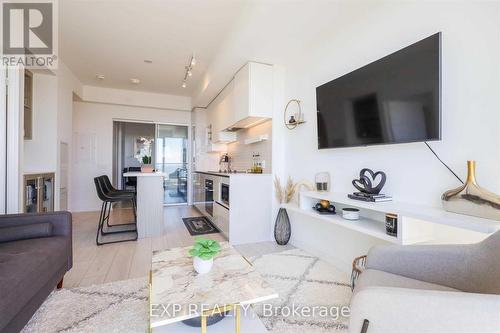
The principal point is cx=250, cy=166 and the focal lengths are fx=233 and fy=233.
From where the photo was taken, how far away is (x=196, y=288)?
122 centimetres

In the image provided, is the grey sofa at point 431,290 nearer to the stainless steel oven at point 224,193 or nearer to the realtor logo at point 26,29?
the stainless steel oven at point 224,193

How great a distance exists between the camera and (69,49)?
11.8 ft

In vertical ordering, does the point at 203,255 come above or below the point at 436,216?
below

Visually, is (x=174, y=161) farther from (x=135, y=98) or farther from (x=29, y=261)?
(x=29, y=261)

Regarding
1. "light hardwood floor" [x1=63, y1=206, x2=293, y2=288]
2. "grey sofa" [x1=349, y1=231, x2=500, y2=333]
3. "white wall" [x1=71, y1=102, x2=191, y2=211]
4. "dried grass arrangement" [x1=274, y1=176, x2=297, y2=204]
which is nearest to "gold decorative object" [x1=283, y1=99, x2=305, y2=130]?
"dried grass arrangement" [x1=274, y1=176, x2=297, y2=204]

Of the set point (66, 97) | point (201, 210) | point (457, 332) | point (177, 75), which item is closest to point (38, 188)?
point (66, 97)

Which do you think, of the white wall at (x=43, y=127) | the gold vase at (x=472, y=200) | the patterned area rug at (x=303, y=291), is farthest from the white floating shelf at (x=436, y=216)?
the white wall at (x=43, y=127)

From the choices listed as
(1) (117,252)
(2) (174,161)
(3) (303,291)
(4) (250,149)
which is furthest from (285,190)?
(2) (174,161)

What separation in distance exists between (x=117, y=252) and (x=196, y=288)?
2130 millimetres

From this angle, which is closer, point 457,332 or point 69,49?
point 457,332

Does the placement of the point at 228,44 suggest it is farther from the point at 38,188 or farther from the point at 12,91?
the point at 38,188

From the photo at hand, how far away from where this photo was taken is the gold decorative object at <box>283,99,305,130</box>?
307 centimetres

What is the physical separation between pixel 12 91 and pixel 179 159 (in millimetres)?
4015

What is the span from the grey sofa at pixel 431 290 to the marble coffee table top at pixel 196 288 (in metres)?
0.47
